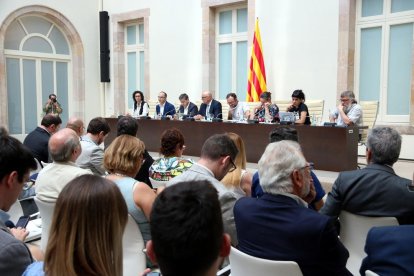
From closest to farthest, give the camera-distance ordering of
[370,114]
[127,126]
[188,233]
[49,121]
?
[188,233]
[127,126]
[49,121]
[370,114]

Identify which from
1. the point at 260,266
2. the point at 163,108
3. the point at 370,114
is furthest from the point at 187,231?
the point at 163,108

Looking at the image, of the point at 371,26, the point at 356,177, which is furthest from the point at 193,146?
the point at 356,177

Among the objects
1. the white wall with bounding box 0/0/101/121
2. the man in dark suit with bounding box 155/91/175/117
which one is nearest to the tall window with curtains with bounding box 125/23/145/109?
the white wall with bounding box 0/0/101/121

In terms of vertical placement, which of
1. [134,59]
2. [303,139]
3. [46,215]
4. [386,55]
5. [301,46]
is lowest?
[46,215]

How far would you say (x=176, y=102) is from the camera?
9.91 metres

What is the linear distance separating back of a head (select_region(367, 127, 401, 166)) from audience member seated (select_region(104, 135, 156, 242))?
1.16 metres

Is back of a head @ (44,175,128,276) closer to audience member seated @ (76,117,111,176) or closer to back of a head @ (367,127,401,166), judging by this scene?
back of a head @ (367,127,401,166)

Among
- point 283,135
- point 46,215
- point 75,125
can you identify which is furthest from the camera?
point 75,125

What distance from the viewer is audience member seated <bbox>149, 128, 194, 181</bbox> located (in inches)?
115

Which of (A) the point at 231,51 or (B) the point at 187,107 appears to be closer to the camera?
(B) the point at 187,107

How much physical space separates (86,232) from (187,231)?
33cm

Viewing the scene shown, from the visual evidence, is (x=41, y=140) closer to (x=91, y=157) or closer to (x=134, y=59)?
(x=91, y=157)

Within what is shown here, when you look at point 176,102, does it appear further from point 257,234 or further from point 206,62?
point 257,234

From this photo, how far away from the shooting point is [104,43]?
450 inches
